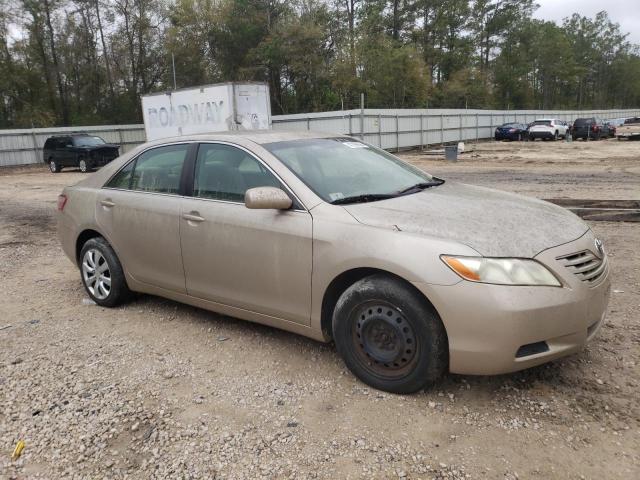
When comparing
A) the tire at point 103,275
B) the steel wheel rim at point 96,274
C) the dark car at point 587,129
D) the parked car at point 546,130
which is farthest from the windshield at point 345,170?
the dark car at point 587,129

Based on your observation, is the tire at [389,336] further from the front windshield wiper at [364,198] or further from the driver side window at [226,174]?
the driver side window at [226,174]

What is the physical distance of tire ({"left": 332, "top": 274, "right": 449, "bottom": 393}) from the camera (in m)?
2.97

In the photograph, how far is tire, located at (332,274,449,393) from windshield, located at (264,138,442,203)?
714 millimetres

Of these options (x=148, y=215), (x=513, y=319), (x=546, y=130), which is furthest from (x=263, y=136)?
(x=546, y=130)

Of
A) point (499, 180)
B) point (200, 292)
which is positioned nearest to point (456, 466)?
point (200, 292)

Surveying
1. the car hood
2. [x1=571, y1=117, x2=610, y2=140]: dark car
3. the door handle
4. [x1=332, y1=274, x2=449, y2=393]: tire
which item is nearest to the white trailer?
the door handle

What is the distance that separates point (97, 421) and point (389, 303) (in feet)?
5.87

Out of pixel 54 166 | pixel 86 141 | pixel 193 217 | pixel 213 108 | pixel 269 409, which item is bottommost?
pixel 269 409

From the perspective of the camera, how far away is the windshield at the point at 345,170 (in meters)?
3.62

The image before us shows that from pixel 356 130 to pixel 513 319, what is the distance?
2366 cm

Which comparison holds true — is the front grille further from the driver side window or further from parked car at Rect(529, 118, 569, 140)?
parked car at Rect(529, 118, 569, 140)

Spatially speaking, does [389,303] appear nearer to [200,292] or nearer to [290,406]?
[290,406]

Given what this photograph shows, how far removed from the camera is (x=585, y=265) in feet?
10.00

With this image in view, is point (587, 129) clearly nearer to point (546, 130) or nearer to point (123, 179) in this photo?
point (546, 130)
